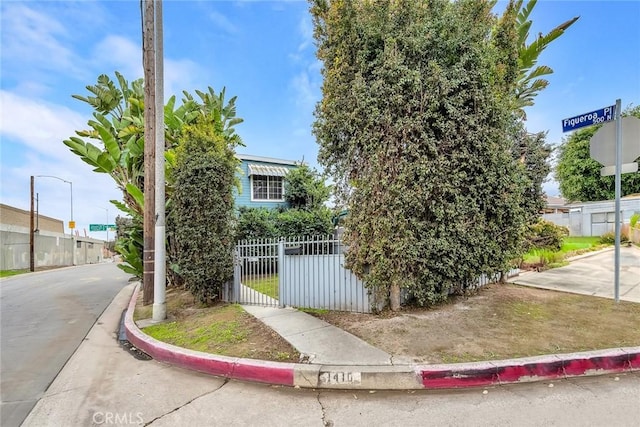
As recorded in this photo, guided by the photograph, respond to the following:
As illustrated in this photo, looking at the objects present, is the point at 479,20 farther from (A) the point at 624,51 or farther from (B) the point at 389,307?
(A) the point at 624,51

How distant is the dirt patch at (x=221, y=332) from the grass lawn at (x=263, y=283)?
0.73 meters

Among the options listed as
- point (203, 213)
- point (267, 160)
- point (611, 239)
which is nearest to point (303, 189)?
point (267, 160)

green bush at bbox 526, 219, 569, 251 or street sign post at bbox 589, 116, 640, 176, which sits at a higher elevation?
street sign post at bbox 589, 116, 640, 176

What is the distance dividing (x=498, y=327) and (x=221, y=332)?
4391mm

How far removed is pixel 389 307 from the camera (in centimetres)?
616

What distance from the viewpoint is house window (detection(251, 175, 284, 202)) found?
1927 cm

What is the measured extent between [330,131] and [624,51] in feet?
40.5

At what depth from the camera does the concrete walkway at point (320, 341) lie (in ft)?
13.6

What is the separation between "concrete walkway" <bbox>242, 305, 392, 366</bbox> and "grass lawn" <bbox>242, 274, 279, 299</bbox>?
4.18 ft

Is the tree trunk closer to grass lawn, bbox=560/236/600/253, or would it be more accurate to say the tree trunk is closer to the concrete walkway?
the concrete walkway

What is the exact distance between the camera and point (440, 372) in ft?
12.3

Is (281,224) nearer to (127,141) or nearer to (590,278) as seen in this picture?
(127,141)

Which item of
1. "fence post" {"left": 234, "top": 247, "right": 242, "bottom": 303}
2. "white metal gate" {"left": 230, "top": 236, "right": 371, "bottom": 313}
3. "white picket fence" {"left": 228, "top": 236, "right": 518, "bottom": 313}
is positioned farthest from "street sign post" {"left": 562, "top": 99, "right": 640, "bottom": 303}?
"fence post" {"left": 234, "top": 247, "right": 242, "bottom": 303}

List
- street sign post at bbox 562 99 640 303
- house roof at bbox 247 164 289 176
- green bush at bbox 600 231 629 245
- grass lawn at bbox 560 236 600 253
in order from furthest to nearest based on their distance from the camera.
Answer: house roof at bbox 247 164 289 176 → green bush at bbox 600 231 629 245 → grass lawn at bbox 560 236 600 253 → street sign post at bbox 562 99 640 303
